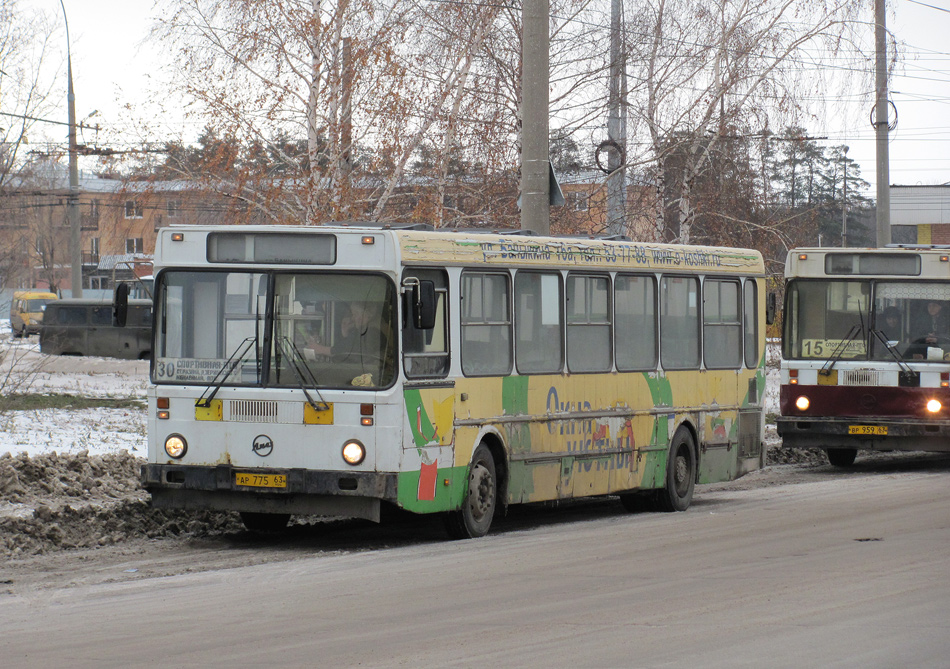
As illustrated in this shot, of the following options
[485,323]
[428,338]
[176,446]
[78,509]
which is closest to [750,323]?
[485,323]

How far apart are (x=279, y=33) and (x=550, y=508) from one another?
1037 centimetres

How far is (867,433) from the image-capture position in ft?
64.6

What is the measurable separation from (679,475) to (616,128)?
9549mm

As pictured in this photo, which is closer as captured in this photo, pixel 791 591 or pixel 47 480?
pixel 791 591

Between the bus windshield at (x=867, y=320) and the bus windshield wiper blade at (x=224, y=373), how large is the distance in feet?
35.1

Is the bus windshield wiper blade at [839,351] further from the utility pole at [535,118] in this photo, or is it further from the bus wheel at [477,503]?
the bus wheel at [477,503]

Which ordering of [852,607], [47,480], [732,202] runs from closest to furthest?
1. [852,607]
2. [47,480]
3. [732,202]

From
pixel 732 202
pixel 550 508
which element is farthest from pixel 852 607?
pixel 732 202

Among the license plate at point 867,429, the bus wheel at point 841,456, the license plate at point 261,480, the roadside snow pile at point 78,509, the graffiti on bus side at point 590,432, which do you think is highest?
the graffiti on bus side at point 590,432

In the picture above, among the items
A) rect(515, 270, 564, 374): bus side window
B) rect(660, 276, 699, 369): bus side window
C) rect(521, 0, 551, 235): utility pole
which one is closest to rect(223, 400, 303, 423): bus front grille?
rect(515, 270, 564, 374): bus side window

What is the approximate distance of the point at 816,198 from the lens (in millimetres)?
79500

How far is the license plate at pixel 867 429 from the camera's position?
64.3 ft

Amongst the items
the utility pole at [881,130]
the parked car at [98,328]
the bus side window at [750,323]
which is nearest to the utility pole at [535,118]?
the bus side window at [750,323]

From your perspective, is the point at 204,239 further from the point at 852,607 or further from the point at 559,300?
the point at 852,607
